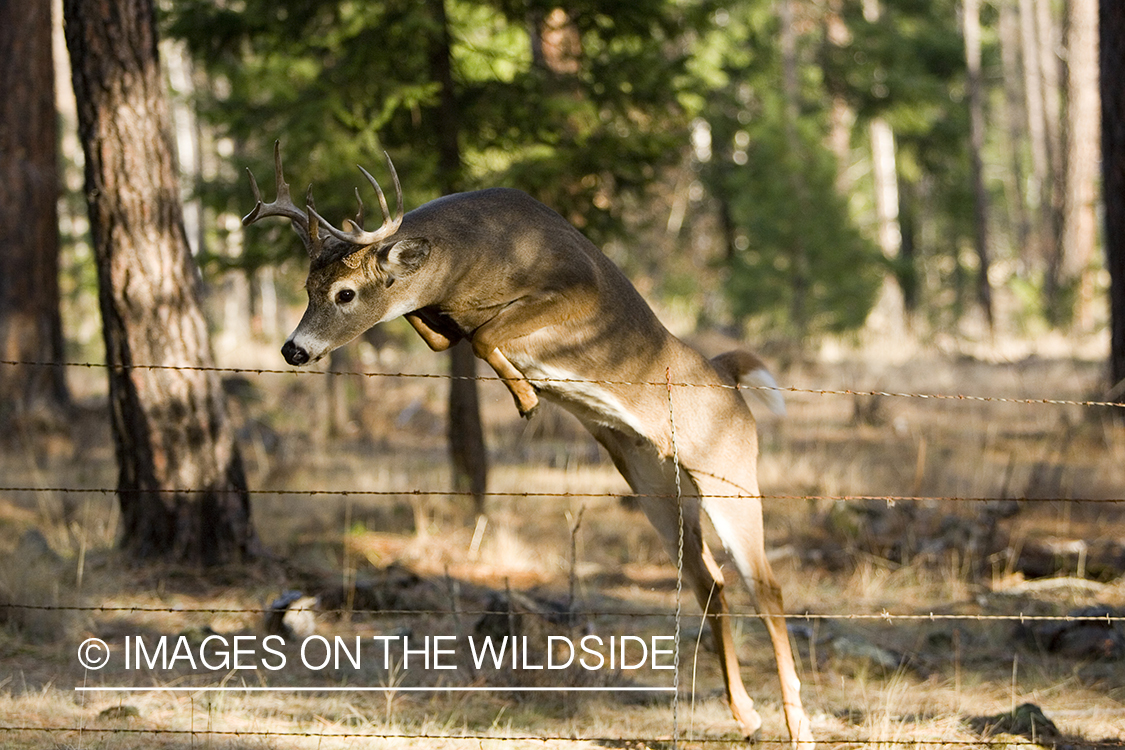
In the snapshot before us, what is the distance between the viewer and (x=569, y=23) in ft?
28.9

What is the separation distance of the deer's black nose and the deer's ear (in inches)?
17.1

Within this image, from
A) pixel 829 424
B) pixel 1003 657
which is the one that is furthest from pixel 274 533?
pixel 829 424

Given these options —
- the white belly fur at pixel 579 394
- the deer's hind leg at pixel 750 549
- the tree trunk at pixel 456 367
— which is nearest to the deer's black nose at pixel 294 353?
the white belly fur at pixel 579 394

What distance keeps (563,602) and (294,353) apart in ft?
10.5

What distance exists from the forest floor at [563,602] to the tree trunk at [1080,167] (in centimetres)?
839

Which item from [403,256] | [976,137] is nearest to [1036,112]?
[976,137]

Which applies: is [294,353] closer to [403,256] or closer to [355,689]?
[403,256]

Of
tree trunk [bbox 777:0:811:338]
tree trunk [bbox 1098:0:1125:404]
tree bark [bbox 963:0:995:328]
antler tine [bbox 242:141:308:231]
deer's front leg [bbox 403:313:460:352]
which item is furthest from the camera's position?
tree bark [bbox 963:0:995:328]

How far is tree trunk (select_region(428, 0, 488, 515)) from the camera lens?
8.76 metres

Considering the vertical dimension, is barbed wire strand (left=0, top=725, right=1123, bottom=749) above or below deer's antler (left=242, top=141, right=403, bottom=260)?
below

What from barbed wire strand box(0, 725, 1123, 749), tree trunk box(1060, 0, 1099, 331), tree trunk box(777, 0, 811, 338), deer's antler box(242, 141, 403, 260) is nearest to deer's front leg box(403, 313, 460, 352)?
deer's antler box(242, 141, 403, 260)

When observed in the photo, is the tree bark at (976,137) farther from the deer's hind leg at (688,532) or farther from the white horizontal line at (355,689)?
the white horizontal line at (355,689)

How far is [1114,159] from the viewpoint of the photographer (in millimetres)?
9719

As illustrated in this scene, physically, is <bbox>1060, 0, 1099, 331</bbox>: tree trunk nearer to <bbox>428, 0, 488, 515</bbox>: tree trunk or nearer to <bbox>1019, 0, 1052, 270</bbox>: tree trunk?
<bbox>428, 0, 488, 515</bbox>: tree trunk
